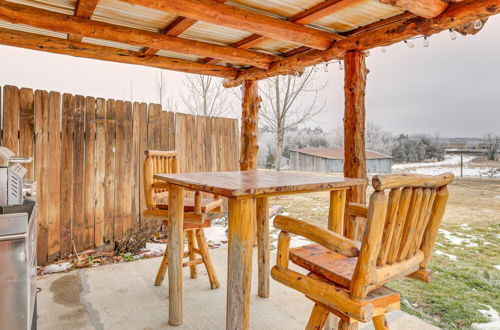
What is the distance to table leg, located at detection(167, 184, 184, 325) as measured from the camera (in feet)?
7.00

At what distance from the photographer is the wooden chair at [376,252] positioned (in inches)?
43.5

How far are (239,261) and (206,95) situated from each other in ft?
33.8

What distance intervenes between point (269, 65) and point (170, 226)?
246 centimetres

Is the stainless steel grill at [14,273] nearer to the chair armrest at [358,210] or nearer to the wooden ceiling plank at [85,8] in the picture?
the chair armrest at [358,210]

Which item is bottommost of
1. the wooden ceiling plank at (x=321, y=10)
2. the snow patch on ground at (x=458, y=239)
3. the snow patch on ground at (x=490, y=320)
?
the snow patch on ground at (x=490, y=320)

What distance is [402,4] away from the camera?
204cm

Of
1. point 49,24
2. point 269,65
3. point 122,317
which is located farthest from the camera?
point 269,65

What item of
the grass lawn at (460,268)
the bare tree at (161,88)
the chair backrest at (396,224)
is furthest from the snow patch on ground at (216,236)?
the bare tree at (161,88)

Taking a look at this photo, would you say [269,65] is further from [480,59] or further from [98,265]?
[480,59]

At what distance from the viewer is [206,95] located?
448 inches

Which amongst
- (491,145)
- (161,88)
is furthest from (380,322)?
(161,88)

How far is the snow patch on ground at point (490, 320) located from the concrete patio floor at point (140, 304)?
37 centimetres

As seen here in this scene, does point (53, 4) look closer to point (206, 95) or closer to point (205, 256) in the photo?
point (205, 256)

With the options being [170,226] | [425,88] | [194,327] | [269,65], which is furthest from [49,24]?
[425,88]
